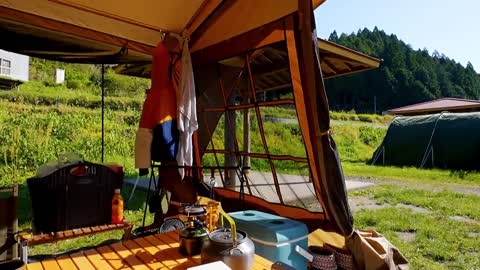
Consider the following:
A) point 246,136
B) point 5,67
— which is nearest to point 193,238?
point 246,136

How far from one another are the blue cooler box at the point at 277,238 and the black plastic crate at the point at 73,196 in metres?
1.02

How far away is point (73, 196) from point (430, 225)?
3.80 metres

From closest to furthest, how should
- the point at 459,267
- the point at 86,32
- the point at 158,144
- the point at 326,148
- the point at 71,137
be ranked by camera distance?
the point at 326,148 → the point at 158,144 → the point at 459,267 → the point at 86,32 → the point at 71,137

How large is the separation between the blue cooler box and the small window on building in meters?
16.0

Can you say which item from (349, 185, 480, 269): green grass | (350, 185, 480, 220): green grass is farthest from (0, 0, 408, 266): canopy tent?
(350, 185, 480, 220): green grass

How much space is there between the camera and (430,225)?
3.78 metres

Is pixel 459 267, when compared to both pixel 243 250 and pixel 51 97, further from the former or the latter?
pixel 51 97

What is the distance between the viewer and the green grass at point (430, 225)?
9.31 ft

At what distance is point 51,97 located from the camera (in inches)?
398

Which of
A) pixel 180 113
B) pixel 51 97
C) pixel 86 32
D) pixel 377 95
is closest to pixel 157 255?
pixel 180 113

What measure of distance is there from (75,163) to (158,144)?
580mm

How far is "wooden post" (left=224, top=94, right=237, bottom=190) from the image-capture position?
10.8ft

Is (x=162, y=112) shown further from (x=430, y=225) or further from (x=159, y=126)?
(x=430, y=225)

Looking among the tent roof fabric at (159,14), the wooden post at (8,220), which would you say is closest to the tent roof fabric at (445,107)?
the tent roof fabric at (159,14)
